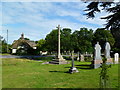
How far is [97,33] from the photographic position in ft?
173

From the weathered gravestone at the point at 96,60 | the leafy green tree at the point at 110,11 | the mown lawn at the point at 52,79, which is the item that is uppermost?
the leafy green tree at the point at 110,11

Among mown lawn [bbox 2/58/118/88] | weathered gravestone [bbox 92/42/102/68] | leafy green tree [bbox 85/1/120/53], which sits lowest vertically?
mown lawn [bbox 2/58/118/88]

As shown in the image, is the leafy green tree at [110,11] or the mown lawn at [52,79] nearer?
the leafy green tree at [110,11]

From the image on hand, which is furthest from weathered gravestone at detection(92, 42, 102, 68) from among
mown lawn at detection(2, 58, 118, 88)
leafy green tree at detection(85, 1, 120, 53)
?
leafy green tree at detection(85, 1, 120, 53)

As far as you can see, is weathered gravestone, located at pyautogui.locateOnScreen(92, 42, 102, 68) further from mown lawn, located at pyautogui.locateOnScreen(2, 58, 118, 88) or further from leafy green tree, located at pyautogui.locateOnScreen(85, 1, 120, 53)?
leafy green tree, located at pyautogui.locateOnScreen(85, 1, 120, 53)

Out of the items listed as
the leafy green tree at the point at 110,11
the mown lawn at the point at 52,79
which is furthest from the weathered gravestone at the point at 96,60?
the leafy green tree at the point at 110,11

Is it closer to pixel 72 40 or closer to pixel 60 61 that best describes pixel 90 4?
pixel 60 61

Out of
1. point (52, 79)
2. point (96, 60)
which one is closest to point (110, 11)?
point (52, 79)

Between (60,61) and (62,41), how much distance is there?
16135 millimetres

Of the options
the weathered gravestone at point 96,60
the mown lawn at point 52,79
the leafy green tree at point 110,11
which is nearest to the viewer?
the leafy green tree at point 110,11

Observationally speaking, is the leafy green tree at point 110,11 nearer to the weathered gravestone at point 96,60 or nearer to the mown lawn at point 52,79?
the mown lawn at point 52,79

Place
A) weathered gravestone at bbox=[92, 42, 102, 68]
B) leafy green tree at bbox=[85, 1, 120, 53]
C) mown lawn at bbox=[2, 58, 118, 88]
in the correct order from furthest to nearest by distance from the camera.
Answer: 1. weathered gravestone at bbox=[92, 42, 102, 68]
2. mown lawn at bbox=[2, 58, 118, 88]
3. leafy green tree at bbox=[85, 1, 120, 53]

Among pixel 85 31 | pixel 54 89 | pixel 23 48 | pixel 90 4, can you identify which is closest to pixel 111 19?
pixel 90 4

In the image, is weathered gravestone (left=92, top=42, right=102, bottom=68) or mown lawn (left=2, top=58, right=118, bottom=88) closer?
mown lawn (left=2, top=58, right=118, bottom=88)
